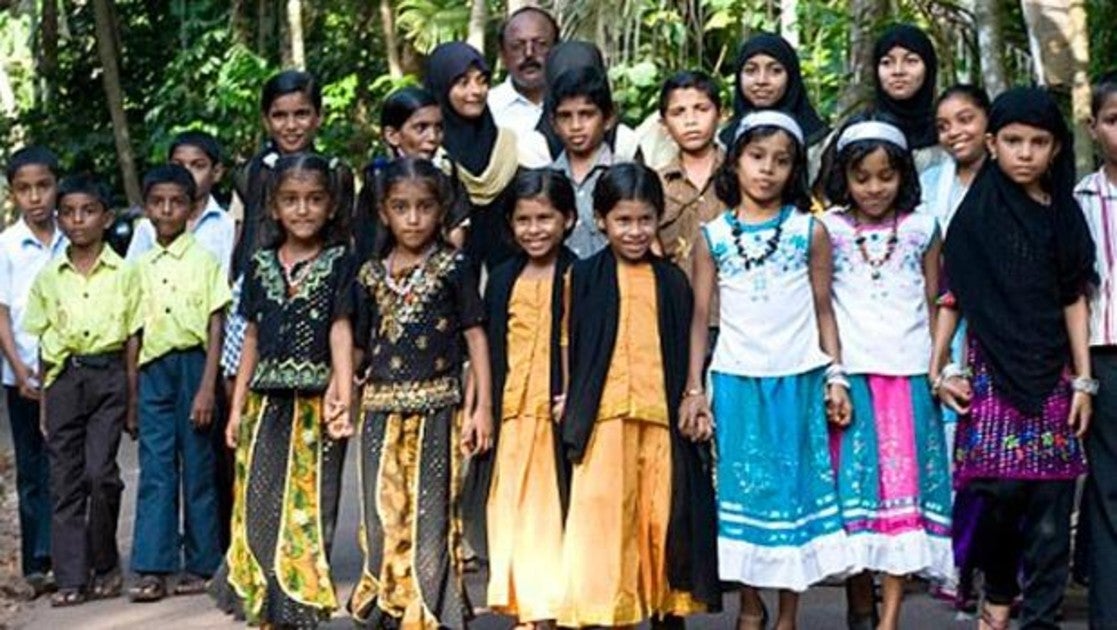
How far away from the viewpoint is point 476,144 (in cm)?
705

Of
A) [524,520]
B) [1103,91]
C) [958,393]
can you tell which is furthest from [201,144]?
[1103,91]

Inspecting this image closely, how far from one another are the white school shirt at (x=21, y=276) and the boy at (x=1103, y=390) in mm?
4367

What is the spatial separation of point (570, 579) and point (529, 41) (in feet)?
8.06

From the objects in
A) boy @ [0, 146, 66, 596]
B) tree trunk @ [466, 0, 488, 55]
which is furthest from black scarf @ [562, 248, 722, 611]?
tree trunk @ [466, 0, 488, 55]

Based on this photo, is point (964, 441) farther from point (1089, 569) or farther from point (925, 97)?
point (925, 97)

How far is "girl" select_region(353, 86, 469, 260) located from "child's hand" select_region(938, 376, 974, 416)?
182 cm

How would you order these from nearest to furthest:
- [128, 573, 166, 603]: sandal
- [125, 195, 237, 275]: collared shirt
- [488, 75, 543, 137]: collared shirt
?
[488, 75, 543, 137]: collared shirt
[128, 573, 166, 603]: sandal
[125, 195, 237, 275]: collared shirt

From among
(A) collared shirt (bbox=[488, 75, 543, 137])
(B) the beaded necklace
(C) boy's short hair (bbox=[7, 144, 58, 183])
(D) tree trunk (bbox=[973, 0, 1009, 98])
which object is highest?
(D) tree trunk (bbox=[973, 0, 1009, 98])

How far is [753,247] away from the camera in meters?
5.97

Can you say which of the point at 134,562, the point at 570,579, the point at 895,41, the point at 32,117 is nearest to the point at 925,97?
the point at 895,41

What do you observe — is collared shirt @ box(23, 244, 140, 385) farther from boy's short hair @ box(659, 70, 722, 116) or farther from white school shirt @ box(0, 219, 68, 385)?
boy's short hair @ box(659, 70, 722, 116)

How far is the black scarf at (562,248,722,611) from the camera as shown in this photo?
593 centimetres

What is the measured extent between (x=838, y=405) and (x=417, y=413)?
1380mm

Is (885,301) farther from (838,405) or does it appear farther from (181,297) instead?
(181,297)
